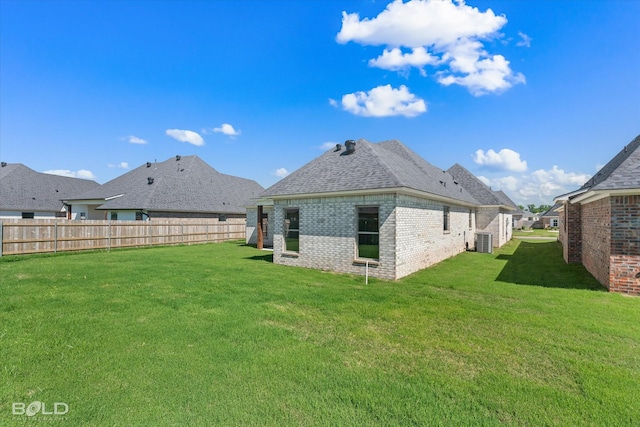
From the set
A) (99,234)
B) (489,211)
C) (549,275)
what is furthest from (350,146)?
Result: (99,234)

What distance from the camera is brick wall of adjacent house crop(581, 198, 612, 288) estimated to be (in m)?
8.30

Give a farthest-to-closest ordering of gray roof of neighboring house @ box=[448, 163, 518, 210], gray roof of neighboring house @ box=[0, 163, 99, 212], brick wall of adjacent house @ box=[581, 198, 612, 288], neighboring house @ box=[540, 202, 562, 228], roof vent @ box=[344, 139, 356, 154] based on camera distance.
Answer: neighboring house @ box=[540, 202, 562, 228], gray roof of neighboring house @ box=[0, 163, 99, 212], gray roof of neighboring house @ box=[448, 163, 518, 210], roof vent @ box=[344, 139, 356, 154], brick wall of adjacent house @ box=[581, 198, 612, 288]

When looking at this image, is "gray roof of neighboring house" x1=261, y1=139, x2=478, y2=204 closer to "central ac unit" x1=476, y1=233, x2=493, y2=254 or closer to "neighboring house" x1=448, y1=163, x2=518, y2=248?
"central ac unit" x1=476, y1=233, x2=493, y2=254

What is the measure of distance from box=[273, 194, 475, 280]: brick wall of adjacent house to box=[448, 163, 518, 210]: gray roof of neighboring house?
35.3 ft

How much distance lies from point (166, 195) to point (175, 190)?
117 cm

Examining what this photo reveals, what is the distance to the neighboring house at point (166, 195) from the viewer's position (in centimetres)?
2227

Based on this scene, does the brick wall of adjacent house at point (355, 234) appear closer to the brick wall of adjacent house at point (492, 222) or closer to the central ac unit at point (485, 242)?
the central ac unit at point (485, 242)

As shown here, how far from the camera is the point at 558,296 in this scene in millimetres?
7590

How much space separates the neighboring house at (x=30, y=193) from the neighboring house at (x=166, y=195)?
4.36 meters

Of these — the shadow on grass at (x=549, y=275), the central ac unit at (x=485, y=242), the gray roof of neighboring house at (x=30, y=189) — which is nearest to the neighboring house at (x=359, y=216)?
the shadow on grass at (x=549, y=275)

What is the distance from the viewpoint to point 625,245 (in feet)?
25.4

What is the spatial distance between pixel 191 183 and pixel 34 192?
57.7 ft

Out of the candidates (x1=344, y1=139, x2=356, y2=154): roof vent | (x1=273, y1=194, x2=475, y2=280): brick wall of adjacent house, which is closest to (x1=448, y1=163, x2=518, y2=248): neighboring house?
(x1=273, y1=194, x2=475, y2=280): brick wall of adjacent house

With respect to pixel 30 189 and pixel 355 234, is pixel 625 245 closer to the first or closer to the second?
pixel 355 234
